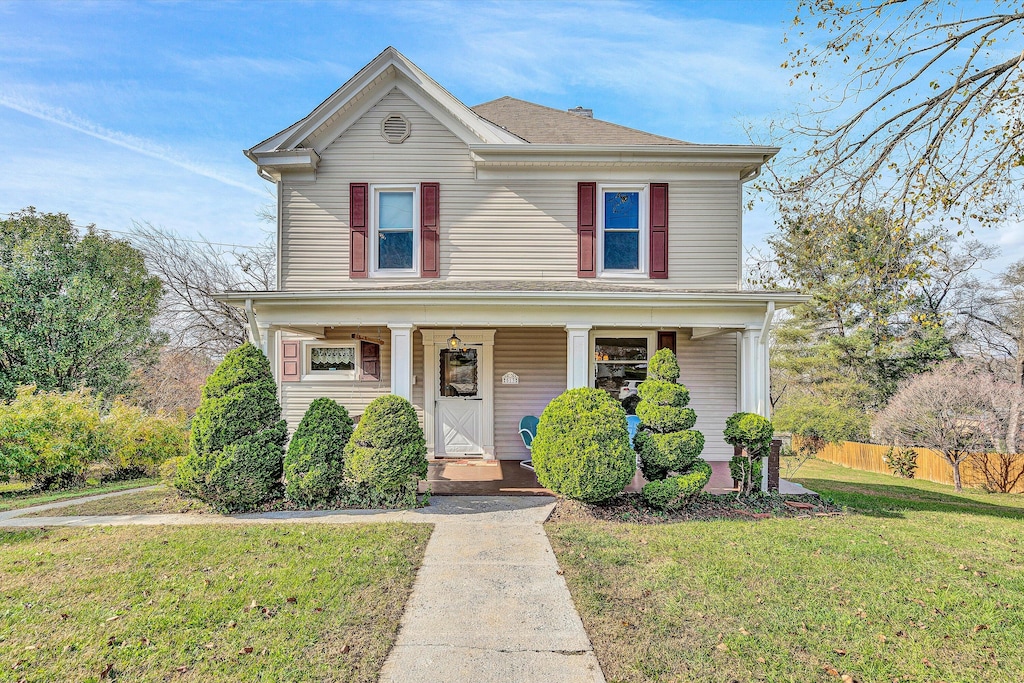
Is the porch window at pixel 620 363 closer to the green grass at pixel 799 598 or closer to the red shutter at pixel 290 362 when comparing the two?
the green grass at pixel 799 598

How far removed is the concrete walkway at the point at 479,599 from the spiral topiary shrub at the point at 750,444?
2585 mm

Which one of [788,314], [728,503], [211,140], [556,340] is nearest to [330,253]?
[556,340]

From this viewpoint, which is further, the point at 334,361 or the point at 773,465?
the point at 334,361

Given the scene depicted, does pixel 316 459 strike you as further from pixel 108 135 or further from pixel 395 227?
pixel 108 135

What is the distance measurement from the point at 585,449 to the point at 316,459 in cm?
325

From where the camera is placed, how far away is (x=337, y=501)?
690cm

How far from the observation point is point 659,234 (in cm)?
943

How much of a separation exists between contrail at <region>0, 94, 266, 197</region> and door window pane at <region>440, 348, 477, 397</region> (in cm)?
1314

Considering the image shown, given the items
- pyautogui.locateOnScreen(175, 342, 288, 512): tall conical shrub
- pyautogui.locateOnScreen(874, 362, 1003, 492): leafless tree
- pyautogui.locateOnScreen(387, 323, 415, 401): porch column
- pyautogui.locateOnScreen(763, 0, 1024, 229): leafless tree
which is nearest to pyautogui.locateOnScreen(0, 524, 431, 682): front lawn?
pyautogui.locateOnScreen(175, 342, 288, 512): tall conical shrub

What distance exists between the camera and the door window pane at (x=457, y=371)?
1017 cm

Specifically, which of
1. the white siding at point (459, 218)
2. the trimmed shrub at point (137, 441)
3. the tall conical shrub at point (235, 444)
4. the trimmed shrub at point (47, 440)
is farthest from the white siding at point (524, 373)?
the trimmed shrub at point (47, 440)

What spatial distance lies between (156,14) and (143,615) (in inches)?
411

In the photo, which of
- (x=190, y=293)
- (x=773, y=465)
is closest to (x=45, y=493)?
(x=190, y=293)

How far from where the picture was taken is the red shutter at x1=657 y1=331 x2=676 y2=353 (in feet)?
32.1
